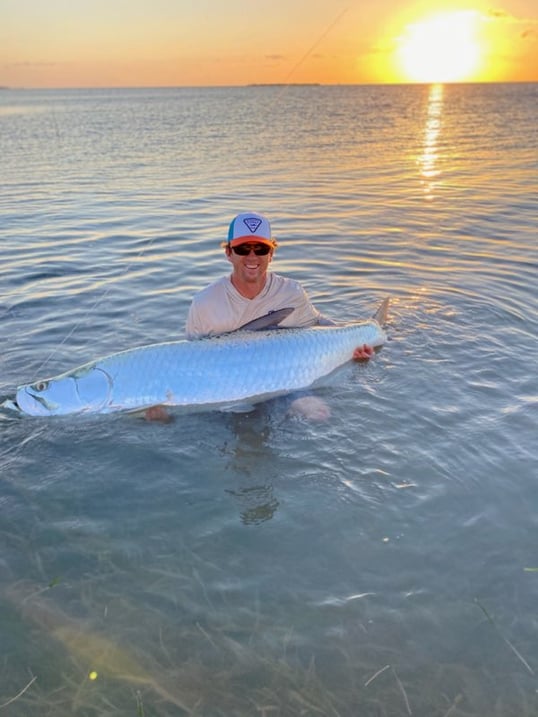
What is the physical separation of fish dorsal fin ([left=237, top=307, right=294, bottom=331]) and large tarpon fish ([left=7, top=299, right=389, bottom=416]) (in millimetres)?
115

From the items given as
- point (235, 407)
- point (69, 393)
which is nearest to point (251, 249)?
point (235, 407)

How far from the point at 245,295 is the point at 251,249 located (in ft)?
1.93

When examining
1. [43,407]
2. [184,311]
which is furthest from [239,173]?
[43,407]

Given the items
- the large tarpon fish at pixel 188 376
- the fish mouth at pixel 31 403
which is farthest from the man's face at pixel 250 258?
the fish mouth at pixel 31 403

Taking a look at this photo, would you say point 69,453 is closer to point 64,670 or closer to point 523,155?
point 64,670

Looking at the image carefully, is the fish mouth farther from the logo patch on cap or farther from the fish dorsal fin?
the logo patch on cap

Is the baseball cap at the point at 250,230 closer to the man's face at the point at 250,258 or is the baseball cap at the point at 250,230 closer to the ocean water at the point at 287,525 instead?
the man's face at the point at 250,258

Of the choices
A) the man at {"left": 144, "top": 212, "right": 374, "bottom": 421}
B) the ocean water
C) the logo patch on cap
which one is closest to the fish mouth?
the ocean water

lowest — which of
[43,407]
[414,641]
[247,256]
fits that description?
[414,641]

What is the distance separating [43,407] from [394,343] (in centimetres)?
391

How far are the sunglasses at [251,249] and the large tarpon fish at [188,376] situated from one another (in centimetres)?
73

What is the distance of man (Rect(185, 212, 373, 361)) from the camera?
227 inches

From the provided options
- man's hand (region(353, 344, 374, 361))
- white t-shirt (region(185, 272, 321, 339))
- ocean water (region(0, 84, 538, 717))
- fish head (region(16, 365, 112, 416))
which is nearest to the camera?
ocean water (region(0, 84, 538, 717))

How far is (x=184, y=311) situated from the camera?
8.70 metres
